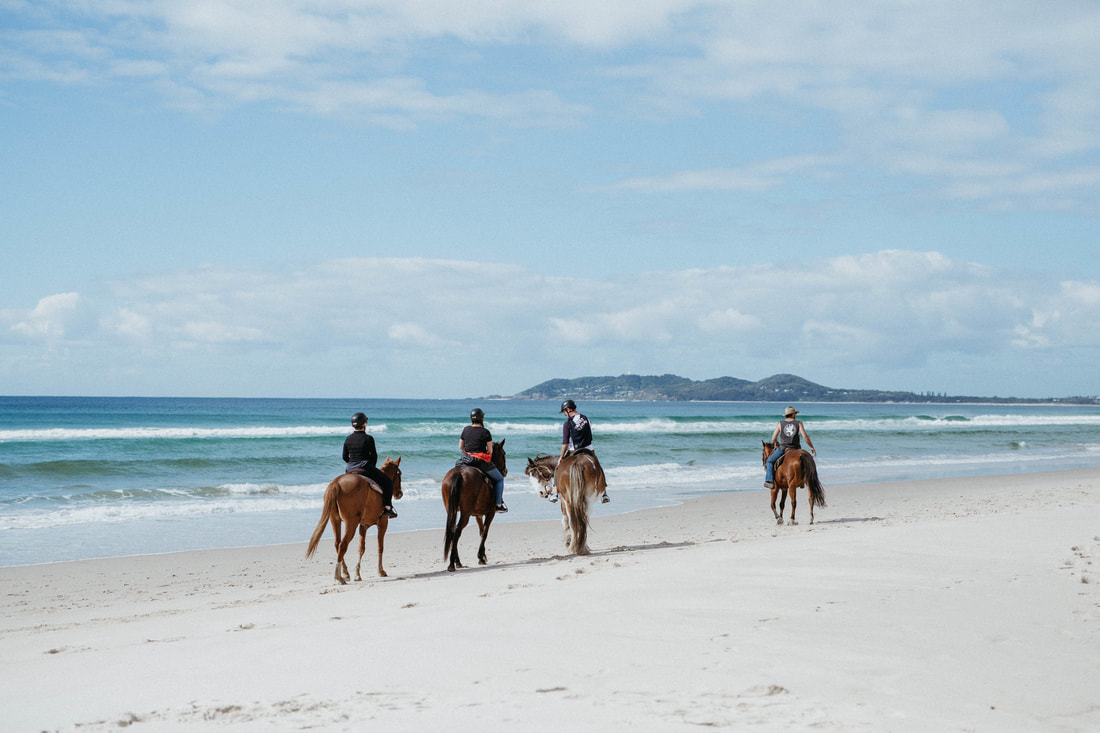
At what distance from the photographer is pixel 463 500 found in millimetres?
10430

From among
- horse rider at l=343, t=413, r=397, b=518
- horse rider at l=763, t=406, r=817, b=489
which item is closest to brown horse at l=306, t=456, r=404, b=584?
horse rider at l=343, t=413, r=397, b=518

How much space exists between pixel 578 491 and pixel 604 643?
18.9ft

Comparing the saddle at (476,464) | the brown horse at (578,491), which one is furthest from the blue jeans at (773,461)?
the saddle at (476,464)

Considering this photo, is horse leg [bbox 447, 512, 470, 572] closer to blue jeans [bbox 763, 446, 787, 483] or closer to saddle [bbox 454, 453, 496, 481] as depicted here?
saddle [bbox 454, 453, 496, 481]

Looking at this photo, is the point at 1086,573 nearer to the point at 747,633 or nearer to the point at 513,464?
the point at 747,633

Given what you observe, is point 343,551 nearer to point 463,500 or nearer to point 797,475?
point 463,500

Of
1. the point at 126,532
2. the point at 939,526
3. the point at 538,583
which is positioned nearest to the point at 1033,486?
the point at 939,526

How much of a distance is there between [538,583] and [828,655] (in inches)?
144

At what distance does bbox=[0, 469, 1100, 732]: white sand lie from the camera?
418cm

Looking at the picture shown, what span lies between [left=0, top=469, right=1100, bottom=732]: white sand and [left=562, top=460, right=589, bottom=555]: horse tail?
2.51ft

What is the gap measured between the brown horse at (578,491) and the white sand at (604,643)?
2.58 feet

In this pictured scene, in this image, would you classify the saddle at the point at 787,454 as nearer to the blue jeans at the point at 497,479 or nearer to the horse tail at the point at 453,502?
the blue jeans at the point at 497,479

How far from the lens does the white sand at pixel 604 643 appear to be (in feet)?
13.7

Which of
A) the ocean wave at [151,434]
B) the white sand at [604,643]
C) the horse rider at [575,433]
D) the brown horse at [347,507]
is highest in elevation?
the horse rider at [575,433]
